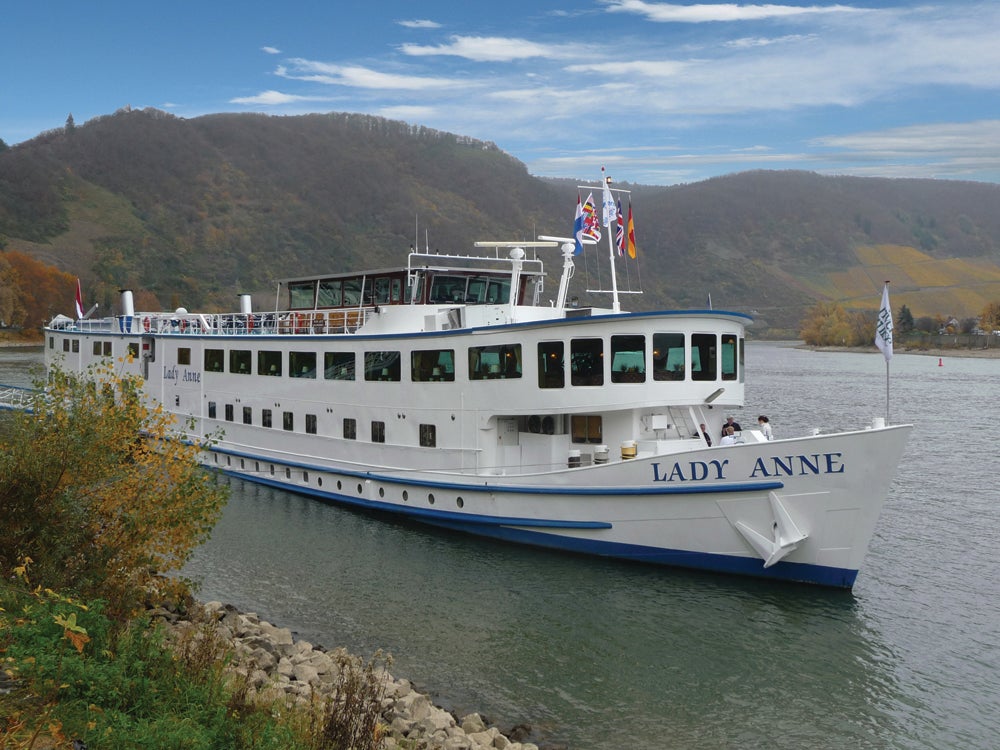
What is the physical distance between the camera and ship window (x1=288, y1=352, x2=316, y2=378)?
20578 millimetres

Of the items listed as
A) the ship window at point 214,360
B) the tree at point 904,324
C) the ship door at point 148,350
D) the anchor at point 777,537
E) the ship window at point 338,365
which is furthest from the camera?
the tree at point 904,324

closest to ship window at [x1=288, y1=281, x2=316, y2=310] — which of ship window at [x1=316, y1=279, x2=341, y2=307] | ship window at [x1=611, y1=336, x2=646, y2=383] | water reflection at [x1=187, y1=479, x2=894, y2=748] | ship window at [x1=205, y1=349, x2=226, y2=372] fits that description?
ship window at [x1=316, y1=279, x2=341, y2=307]

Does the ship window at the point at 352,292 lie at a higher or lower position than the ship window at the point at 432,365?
higher

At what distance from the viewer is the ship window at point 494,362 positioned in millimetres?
16250

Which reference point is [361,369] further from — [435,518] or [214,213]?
A: [214,213]

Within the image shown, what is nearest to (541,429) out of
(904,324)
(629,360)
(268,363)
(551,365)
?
(551,365)

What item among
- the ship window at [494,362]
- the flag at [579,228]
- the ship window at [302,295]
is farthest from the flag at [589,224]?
the ship window at [302,295]

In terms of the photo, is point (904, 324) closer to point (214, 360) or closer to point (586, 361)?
point (214, 360)

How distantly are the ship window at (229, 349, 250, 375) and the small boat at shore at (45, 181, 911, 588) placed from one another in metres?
0.06

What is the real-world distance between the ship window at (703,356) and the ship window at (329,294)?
9.67 m

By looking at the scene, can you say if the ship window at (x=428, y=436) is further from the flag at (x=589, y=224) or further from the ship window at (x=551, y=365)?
the flag at (x=589, y=224)

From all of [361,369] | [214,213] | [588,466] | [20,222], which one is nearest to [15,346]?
[20,222]

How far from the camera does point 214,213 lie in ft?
505

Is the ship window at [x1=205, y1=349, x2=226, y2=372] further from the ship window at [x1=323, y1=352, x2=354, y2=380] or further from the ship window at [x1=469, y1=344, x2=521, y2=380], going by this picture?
the ship window at [x1=469, y1=344, x2=521, y2=380]
